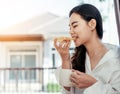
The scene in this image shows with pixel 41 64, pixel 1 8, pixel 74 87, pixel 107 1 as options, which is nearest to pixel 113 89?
pixel 74 87

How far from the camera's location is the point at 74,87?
0.82m

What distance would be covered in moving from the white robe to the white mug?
0.11 feet

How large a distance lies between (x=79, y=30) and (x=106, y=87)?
0.58ft

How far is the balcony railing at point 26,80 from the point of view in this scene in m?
3.59

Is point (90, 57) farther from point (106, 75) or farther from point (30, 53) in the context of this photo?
point (30, 53)

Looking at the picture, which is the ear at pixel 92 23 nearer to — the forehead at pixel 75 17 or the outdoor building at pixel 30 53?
the forehead at pixel 75 17

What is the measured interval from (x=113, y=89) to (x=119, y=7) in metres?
0.33

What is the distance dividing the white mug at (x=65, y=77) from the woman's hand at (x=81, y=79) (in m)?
0.01

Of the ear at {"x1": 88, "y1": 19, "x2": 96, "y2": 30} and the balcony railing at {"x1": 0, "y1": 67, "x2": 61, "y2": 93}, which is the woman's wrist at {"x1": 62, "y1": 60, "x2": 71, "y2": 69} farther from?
the balcony railing at {"x1": 0, "y1": 67, "x2": 61, "y2": 93}

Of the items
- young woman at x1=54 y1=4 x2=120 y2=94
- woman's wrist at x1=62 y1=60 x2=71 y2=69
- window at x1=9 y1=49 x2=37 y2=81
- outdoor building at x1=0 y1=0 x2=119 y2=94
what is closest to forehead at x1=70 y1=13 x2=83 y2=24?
young woman at x1=54 y1=4 x2=120 y2=94

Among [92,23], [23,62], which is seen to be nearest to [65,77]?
[92,23]

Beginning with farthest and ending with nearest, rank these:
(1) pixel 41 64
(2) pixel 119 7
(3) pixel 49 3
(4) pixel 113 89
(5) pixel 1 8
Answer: (1) pixel 41 64 → (3) pixel 49 3 → (5) pixel 1 8 → (2) pixel 119 7 → (4) pixel 113 89

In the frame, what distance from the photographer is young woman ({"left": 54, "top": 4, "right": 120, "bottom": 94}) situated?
30.2 inches

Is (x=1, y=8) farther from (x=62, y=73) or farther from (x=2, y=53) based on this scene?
(x=62, y=73)
